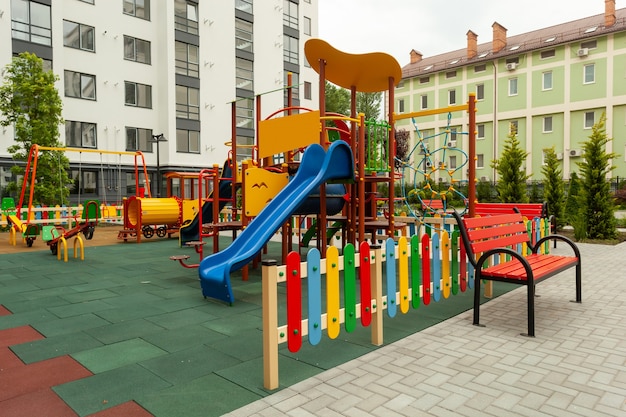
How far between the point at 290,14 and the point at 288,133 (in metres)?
29.1

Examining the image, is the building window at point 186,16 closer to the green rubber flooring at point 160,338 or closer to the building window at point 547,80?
the green rubber flooring at point 160,338

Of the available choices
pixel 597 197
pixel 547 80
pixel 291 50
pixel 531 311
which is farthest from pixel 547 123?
pixel 531 311

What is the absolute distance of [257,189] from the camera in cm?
760

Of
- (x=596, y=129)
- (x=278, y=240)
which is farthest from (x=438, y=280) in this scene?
(x=596, y=129)

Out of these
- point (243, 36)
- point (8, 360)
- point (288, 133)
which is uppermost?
point (243, 36)

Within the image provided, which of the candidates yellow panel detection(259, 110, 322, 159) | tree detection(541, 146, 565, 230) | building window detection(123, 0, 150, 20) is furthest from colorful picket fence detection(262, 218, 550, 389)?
building window detection(123, 0, 150, 20)

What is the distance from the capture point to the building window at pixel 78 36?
2342 cm

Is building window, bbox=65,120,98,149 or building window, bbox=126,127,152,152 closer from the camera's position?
building window, bbox=65,120,98,149

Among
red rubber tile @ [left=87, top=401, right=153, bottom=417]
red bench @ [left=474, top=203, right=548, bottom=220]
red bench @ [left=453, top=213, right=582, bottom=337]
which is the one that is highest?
red bench @ [left=474, top=203, right=548, bottom=220]

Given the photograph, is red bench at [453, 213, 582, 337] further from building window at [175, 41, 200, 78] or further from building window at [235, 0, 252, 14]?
building window at [235, 0, 252, 14]

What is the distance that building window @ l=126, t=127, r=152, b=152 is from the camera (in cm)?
2550

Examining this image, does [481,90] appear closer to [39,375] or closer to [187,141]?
[187,141]

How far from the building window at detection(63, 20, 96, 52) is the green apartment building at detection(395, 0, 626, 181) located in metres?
21.4

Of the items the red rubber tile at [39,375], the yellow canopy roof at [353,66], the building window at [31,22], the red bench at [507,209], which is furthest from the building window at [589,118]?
the red rubber tile at [39,375]
